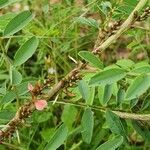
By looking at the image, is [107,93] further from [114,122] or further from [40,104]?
[40,104]

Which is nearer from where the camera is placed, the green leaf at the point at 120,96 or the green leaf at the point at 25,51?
the green leaf at the point at 25,51

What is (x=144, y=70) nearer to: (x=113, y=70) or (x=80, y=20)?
(x=113, y=70)

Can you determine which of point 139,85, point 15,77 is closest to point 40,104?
point 15,77

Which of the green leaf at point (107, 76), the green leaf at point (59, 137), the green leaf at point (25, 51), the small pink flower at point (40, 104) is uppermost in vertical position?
the green leaf at point (25, 51)

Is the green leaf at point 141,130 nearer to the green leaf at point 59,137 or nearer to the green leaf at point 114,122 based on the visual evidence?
the green leaf at point 114,122

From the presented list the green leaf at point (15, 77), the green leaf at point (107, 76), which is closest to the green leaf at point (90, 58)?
the green leaf at point (107, 76)

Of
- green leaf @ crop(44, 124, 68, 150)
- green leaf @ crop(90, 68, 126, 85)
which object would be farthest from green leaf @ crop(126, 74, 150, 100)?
green leaf @ crop(44, 124, 68, 150)

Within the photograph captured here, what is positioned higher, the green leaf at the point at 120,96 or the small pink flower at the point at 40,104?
the small pink flower at the point at 40,104
